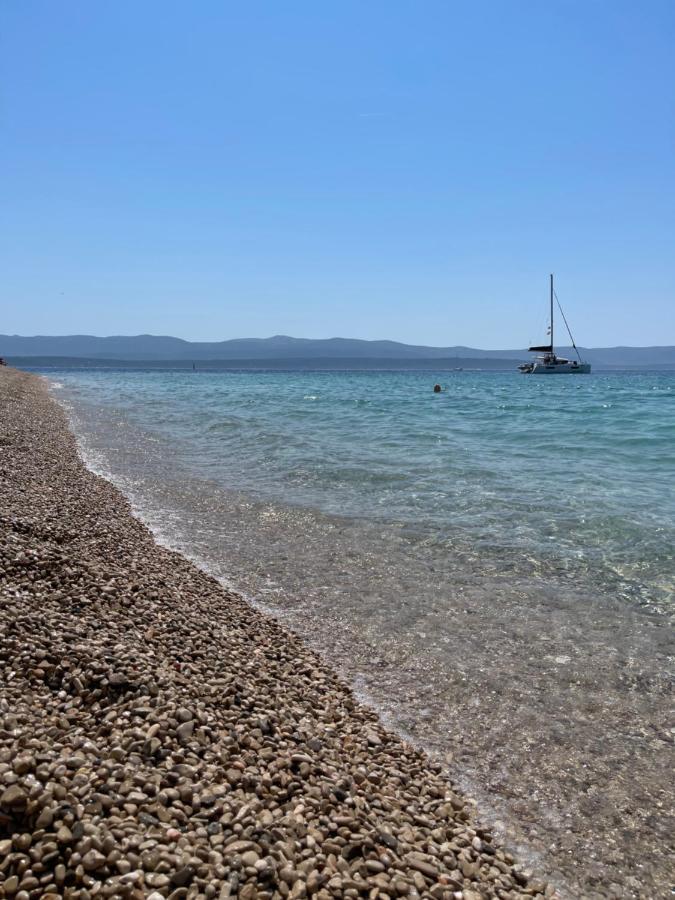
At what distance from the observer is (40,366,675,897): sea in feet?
14.1

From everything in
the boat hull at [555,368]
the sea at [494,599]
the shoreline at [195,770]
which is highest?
the boat hull at [555,368]

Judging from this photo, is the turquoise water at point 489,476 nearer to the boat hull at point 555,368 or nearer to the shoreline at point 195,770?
the shoreline at point 195,770

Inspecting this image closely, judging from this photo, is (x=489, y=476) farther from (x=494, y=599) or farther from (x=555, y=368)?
(x=555, y=368)

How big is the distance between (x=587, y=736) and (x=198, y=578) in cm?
457

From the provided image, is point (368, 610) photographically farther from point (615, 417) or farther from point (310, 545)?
point (615, 417)

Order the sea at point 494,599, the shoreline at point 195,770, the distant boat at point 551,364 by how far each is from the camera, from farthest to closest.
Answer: the distant boat at point 551,364
the sea at point 494,599
the shoreline at point 195,770

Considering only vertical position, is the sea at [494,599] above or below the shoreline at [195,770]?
below

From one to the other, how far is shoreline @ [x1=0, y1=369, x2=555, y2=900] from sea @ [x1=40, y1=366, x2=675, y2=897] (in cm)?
55

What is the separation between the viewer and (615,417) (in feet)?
107

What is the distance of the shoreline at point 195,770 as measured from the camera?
289 centimetres

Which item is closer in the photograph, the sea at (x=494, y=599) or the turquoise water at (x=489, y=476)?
the sea at (x=494, y=599)

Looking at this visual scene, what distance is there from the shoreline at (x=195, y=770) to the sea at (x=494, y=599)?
0.55m

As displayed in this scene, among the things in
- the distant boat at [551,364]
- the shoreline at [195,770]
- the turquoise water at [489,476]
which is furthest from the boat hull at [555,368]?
the shoreline at [195,770]

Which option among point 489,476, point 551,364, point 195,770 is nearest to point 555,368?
point 551,364
